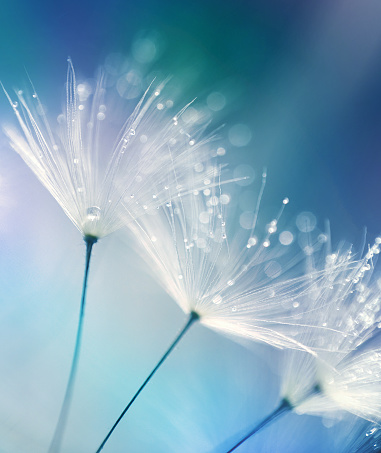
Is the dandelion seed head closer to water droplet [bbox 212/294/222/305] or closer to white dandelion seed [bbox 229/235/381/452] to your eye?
water droplet [bbox 212/294/222/305]

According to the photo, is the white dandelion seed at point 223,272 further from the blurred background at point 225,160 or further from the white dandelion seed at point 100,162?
the blurred background at point 225,160

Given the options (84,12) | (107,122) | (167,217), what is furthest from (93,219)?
(84,12)

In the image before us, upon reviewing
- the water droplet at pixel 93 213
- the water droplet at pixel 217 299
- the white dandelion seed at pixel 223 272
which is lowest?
the water droplet at pixel 93 213

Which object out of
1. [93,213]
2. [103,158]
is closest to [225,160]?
[103,158]

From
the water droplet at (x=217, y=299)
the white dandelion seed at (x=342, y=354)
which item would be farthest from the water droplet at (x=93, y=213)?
the white dandelion seed at (x=342, y=354)

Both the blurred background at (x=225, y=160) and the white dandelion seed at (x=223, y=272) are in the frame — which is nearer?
the white dandelion seed at (x=223, y=272)

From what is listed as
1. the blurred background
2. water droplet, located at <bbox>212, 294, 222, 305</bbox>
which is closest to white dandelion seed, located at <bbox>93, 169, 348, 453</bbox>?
water droplet, located at <bbox>212, 294, 222, 305</bbox>
